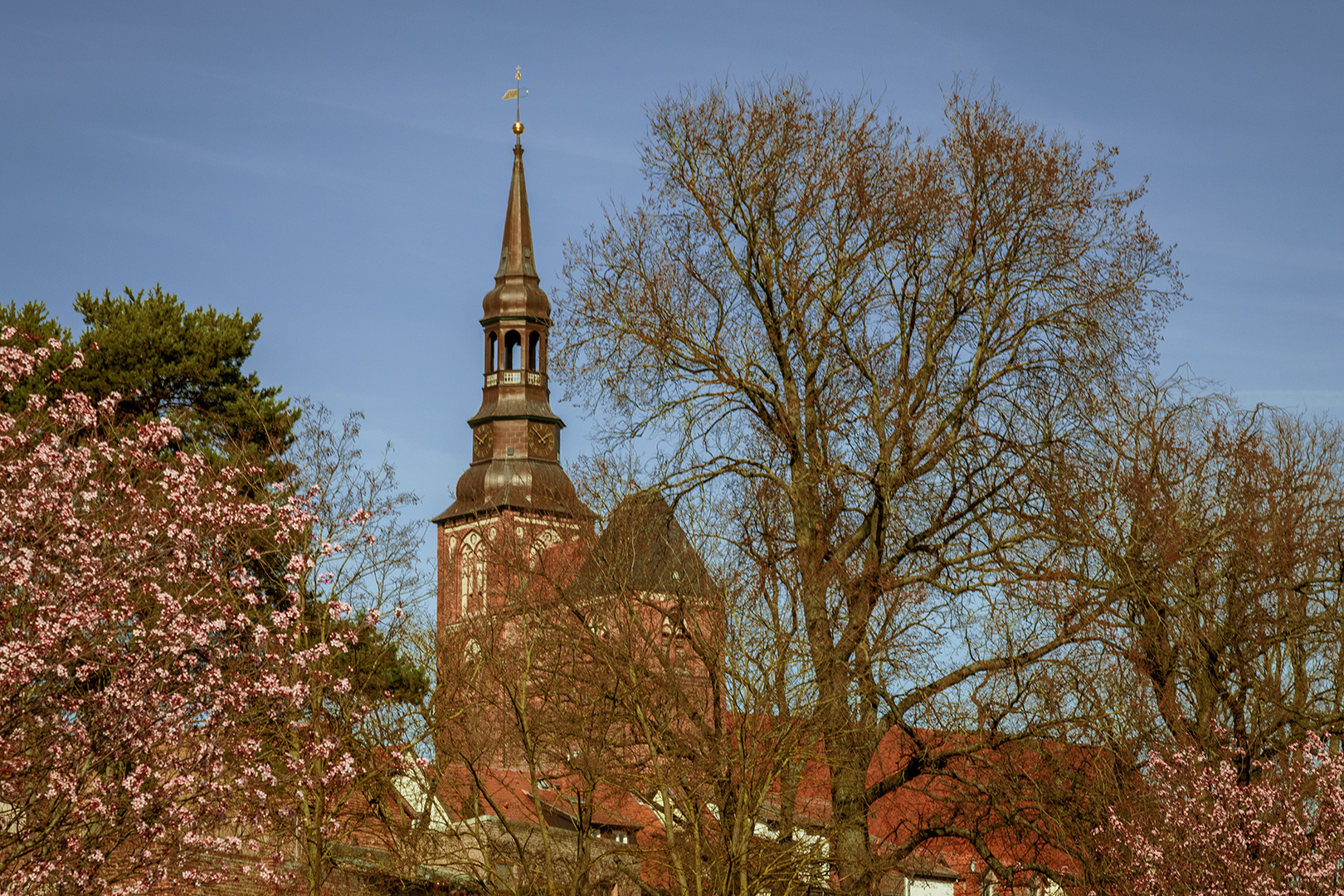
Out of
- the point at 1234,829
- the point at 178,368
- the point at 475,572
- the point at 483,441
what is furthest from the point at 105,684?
the point at 483,441

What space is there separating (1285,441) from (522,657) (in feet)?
46.4

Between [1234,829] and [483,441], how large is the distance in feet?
163

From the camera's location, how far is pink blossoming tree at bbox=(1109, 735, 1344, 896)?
703 inches

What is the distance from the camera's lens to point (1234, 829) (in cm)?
1900

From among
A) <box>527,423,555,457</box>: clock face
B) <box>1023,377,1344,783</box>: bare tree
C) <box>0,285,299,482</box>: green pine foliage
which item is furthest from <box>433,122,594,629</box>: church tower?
<box>1023,377,1344,783</box>: bare tree

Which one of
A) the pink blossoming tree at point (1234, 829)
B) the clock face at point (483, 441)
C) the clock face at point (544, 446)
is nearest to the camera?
the pink blossoming tree at point (1234, 829)

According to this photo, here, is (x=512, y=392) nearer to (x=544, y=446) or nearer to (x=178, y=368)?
(x=544, y=446)

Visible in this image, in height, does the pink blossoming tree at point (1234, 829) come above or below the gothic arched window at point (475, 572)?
below

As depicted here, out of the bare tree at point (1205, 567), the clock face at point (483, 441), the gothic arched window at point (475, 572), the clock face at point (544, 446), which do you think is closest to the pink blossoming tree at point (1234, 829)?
the bare tree at point (1205, 567)

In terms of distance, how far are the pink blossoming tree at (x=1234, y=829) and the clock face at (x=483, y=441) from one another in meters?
47.2

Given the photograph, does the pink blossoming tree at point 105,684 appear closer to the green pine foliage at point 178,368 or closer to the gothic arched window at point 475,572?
the gothic arched window at point 475,572

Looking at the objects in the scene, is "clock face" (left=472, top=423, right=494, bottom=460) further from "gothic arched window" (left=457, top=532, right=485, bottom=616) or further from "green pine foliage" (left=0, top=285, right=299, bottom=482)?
"gothic arched window" (left=457, top=532, right=485, bottom=616)

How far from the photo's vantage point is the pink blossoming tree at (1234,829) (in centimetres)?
1786

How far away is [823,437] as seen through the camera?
2245 centimetres
